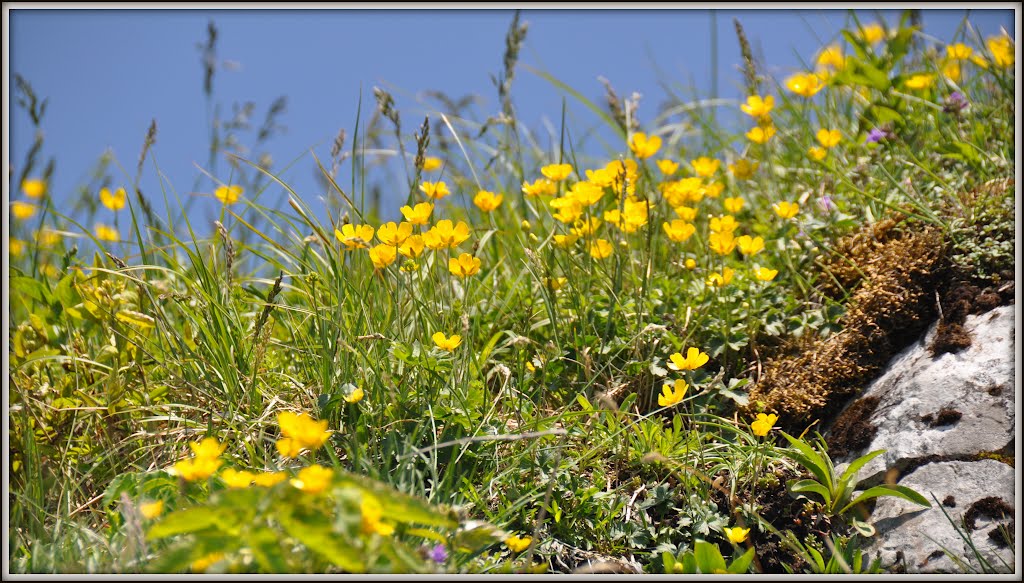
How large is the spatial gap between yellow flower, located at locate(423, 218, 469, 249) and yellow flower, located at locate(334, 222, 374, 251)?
17 centimetres

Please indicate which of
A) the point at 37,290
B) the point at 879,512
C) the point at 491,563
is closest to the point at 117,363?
the point at 37,290

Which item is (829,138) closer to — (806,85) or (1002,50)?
(806,85)

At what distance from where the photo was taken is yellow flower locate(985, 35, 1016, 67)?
11.1ft

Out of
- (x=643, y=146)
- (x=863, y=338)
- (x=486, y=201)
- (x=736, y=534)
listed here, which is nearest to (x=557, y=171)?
(x=486, y=201)

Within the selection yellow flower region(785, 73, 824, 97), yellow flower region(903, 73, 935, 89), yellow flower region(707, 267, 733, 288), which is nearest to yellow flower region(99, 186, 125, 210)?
yellow flower region(707, 267, 733, 288)

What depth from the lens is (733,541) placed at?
200 centimetres

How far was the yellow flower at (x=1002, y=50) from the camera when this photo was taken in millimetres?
3389

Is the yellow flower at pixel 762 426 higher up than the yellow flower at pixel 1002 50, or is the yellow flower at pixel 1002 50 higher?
the yellow flower at pixel 1002 50

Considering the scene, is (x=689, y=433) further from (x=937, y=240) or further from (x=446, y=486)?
(x=937, y=240)

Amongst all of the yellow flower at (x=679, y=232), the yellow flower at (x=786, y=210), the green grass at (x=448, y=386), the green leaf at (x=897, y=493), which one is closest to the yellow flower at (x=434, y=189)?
the green grass at (x=448, y=386)

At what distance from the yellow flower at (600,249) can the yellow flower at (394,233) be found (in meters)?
0.69

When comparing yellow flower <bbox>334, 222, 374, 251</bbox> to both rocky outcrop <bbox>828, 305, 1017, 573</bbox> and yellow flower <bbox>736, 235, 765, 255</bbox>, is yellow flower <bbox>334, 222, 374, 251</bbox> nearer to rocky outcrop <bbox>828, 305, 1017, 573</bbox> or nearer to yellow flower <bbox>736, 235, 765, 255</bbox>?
yellow flower <bbox>736, 235, 765, 255</bbox>

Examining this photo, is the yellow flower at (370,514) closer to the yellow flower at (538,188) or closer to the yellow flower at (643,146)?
the yellow flower at (538,188)

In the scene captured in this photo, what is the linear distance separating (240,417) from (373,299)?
22.7 inches
